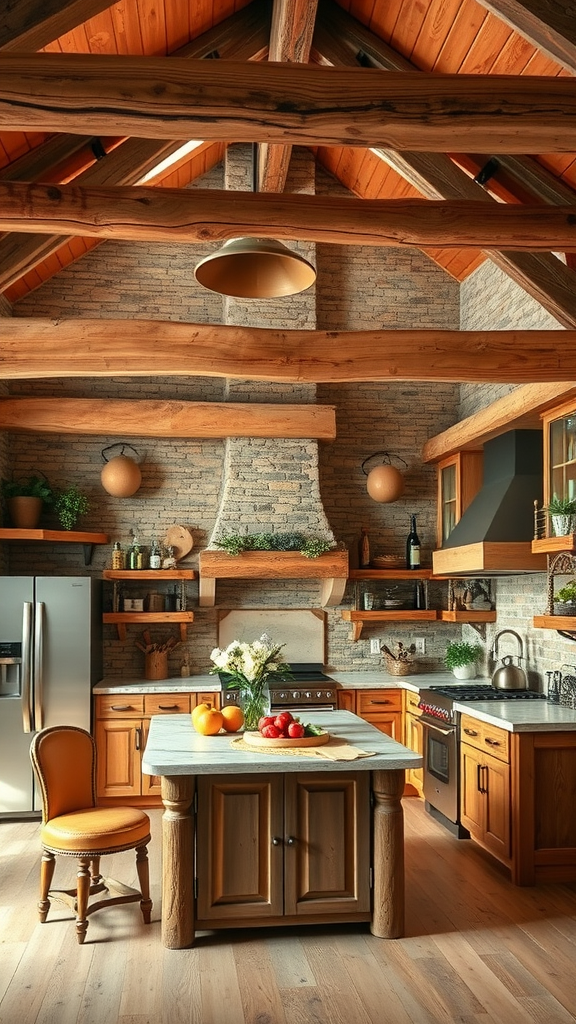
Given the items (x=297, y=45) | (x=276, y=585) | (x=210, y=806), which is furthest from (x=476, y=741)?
(x=297, y=45)

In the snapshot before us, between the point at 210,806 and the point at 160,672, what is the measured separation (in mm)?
3291

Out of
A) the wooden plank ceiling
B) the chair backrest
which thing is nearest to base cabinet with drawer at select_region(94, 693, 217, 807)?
the chair backrest

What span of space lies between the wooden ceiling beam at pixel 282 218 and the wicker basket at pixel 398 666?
4.06 meters

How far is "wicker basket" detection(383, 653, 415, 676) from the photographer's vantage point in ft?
25.3

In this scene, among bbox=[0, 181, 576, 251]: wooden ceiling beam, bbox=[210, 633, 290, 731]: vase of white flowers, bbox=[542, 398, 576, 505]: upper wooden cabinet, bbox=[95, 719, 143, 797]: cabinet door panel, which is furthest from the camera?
bbox=[95, 719, 143, 797]: cabinet door panel

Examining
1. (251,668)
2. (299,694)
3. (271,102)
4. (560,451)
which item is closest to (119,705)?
(299,694)

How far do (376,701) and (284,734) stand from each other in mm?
2906

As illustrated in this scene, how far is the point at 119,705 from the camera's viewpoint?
6922 millimetres

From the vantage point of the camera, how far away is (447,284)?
834 cm

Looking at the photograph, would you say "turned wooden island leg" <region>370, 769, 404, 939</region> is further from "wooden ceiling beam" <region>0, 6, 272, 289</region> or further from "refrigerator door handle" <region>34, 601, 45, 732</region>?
"wooden ceiling beam" <region>0, 6, 272, 289</region>

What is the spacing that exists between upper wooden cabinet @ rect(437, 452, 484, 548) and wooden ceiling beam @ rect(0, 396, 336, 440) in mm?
1097

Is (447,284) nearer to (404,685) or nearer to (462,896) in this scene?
(404,685)

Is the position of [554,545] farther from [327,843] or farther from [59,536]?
[59,536]

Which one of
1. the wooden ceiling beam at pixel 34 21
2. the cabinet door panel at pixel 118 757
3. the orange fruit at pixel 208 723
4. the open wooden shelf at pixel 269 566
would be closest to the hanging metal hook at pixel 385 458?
the open wooden shelf at pixel 269 566
